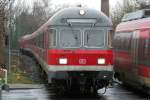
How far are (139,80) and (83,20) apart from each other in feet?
9.81

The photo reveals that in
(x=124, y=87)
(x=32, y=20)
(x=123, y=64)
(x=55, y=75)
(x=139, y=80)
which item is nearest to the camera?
(x=55, y=75)

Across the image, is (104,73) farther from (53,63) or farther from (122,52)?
(122,52)

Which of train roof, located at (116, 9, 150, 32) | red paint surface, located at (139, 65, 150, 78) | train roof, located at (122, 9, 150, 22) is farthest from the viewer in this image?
train roof, located at (122, 9, 150, 22)

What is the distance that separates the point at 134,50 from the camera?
777 inches

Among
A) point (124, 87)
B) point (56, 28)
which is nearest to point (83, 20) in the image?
point (56, 28)

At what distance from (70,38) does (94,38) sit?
0.86 m

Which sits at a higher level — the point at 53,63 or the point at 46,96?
the point at 53,63

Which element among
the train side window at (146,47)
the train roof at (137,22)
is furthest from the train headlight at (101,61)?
the train roof at (137,22)

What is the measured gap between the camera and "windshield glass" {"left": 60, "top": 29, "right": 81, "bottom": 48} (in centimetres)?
1823

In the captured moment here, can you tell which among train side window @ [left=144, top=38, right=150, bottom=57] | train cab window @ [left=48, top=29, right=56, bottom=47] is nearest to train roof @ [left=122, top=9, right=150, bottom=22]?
train side window @ [left=144, top=38, right=150, bottom=57]

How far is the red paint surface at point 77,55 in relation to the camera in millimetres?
18031

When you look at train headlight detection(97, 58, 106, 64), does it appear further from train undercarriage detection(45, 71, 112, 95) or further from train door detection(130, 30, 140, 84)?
train door detection(130, 30, 140, 84)

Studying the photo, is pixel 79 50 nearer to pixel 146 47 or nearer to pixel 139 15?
pixel 146 47

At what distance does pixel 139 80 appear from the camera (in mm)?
19016
